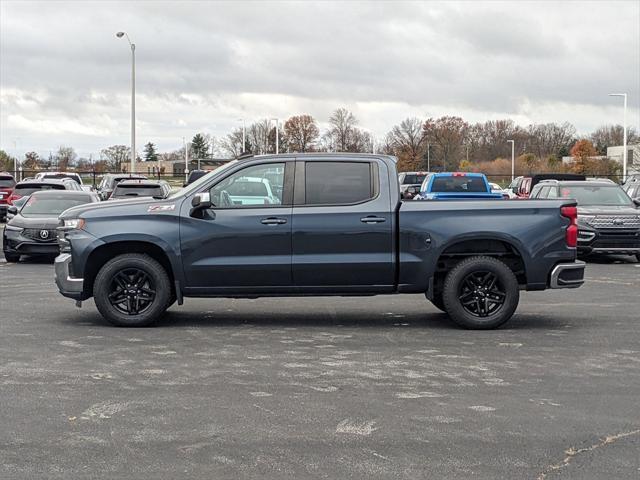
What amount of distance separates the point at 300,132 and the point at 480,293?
90.0 meters

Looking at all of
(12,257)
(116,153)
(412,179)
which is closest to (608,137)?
(116,153)

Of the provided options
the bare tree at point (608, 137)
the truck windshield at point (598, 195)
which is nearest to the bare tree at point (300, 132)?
the bare tree at point (608, 137)

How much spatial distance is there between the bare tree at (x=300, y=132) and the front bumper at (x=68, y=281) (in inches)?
3329

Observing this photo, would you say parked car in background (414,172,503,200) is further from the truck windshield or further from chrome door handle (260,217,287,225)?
chrome door handle (260,217,287,225)

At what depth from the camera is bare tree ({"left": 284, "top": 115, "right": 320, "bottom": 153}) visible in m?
96.2

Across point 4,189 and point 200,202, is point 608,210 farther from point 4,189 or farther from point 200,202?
point 4,189

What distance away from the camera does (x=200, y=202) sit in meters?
9.66

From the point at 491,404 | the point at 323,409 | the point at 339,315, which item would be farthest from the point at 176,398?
the point at 339,315

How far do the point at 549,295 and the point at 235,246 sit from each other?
5.77m

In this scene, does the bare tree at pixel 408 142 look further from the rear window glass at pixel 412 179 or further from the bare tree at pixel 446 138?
the rear window glass at pixel 412 179

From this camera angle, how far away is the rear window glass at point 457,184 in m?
23.0

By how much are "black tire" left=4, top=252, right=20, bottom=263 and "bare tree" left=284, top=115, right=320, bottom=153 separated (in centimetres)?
7598

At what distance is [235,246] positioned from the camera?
9.74 m

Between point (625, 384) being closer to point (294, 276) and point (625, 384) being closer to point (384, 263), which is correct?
point (384, 263)
